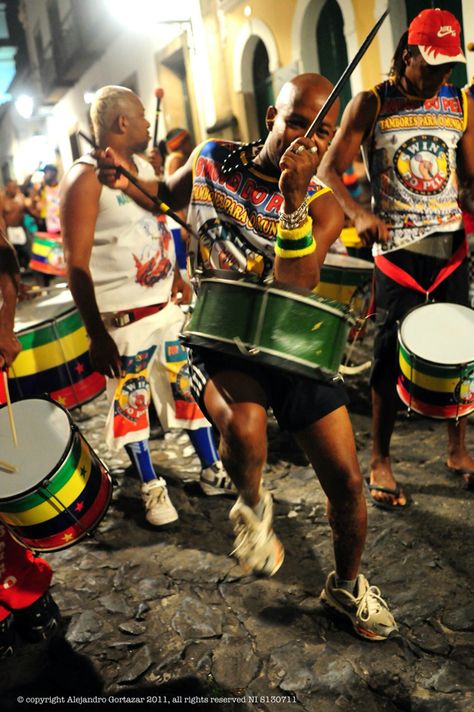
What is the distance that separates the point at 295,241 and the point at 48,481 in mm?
1279

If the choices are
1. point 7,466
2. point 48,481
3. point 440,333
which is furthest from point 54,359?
point 440,333

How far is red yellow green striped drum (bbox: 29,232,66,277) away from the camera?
7984 millimetres

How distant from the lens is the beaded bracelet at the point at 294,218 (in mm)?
2070

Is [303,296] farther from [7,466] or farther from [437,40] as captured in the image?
[437,40]

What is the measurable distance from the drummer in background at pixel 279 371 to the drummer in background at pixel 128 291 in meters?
0.92

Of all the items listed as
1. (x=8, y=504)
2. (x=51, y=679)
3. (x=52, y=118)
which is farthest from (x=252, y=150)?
(x=52, y=118)

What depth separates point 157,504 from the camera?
3709mm

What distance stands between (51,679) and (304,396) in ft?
4.92

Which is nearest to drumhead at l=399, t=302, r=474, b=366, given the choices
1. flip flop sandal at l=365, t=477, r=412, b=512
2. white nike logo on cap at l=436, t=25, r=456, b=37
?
flip flop sandal at l=365, t=477, r=412, b=512

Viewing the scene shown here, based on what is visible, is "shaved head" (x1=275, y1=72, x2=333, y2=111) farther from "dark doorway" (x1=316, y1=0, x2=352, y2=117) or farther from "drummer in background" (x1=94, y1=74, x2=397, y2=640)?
"dark doorway" (x1=316, y1=0, x2=352, y2=117)

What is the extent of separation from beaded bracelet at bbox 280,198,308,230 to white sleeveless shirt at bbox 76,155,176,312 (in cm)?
150

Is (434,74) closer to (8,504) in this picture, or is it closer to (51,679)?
(8,504)

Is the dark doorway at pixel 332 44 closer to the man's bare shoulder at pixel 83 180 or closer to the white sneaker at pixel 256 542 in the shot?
the man's bare shoulder at pixel 83 180

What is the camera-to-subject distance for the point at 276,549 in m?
2.14
